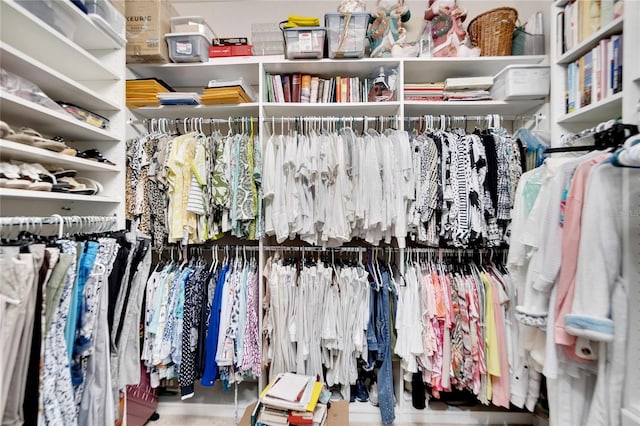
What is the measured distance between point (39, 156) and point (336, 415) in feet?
5.97

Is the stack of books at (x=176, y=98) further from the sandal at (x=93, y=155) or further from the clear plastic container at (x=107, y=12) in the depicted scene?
the sandal at (x=93, y=155)

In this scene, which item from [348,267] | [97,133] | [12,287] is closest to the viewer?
[12,287]

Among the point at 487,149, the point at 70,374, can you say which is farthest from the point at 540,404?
the point at 70,374

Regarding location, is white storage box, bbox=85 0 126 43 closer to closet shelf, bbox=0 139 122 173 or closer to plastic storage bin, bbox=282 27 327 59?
closet shelf, bbox=0 139 122 173

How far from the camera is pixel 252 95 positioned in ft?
6.38

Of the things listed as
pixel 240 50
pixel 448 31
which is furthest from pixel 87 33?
pixel 448 31

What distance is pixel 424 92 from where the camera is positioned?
5.92 ft

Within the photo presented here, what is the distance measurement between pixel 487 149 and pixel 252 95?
1.57 meters

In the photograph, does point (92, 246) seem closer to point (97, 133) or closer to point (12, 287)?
point (12, 287)

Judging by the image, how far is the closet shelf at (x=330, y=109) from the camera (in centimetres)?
172

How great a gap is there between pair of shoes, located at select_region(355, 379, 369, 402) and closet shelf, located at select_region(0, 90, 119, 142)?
205 cm

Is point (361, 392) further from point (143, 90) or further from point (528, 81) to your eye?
point (143, 90)

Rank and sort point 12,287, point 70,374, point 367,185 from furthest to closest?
point 367,185 → point 70,374 → point 12,287

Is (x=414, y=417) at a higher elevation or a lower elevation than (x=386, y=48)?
lower
